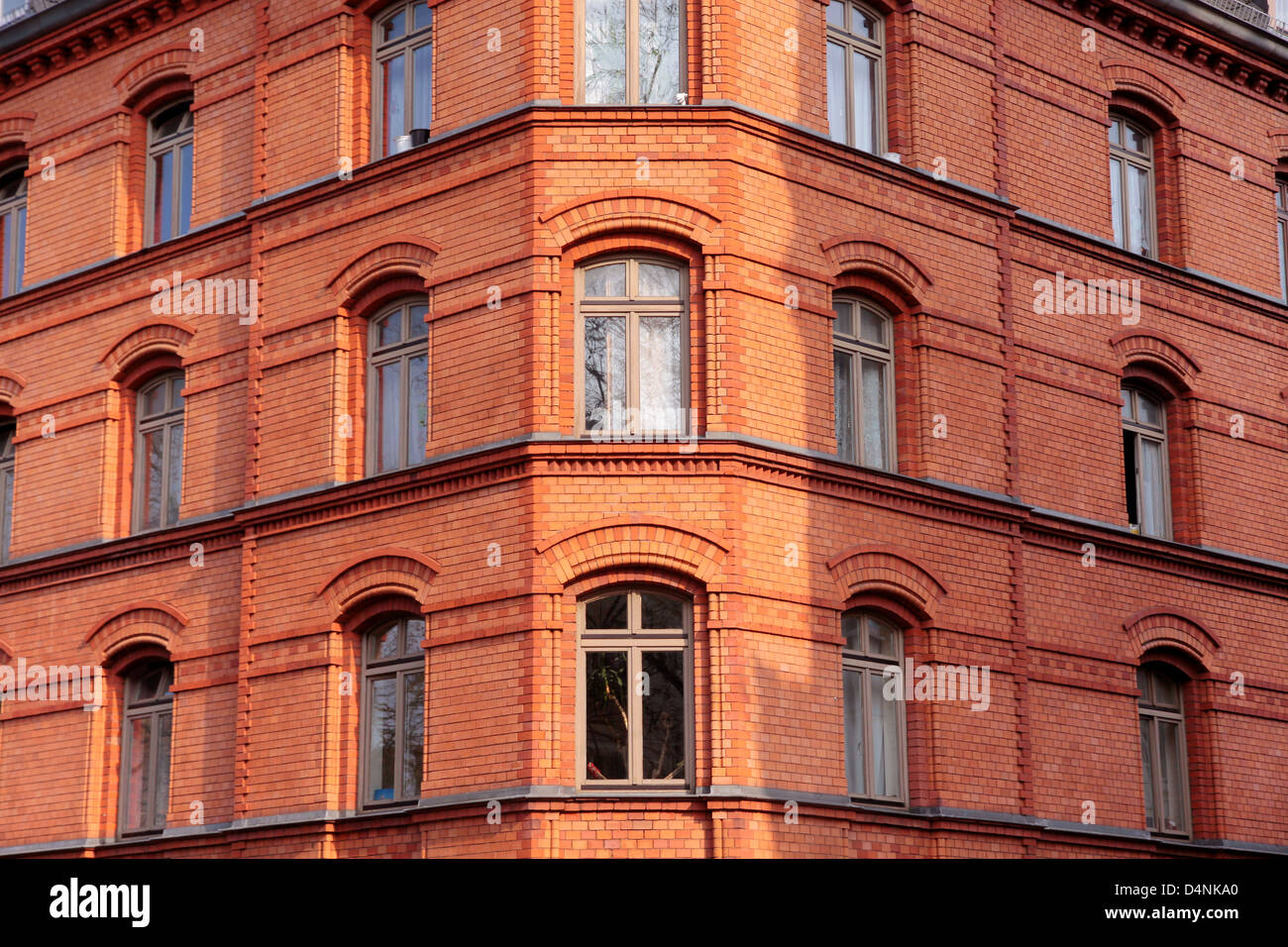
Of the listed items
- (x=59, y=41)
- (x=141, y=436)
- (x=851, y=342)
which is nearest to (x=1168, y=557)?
(x=851, y=342)

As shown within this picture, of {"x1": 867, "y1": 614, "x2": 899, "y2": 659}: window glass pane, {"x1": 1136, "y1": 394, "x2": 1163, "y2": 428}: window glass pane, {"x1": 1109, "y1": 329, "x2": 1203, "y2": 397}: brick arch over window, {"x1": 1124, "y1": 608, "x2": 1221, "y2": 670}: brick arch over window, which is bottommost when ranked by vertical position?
{"x1": 867, "y1": 614, "x2": 899, "y2": 659}: window glass pane

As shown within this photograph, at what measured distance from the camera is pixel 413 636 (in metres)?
20.3

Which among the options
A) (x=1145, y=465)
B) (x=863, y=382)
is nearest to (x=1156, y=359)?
(x=1145, y=465)

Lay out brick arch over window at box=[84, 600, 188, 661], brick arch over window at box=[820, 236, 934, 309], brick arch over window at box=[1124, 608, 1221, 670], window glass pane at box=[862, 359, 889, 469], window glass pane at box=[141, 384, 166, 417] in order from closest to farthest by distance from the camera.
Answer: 1. brick arch over window at box=[820, 236, 934, 309]
2. window glass pane at box=[862, 359, 889, 469]
3. brick arch over window at box=[84, 600, 188, 661]
4. brick arch over window at box=[1124, 608, 1221, 670]
5. window glass pane at box=[141, 384, 166, 417]

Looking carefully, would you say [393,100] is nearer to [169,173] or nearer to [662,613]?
[169,173]

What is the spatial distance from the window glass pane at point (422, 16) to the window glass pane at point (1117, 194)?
341 inches

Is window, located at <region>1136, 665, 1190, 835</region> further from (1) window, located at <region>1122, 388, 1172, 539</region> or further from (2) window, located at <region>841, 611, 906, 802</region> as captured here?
(2) window, located at <region>841, 611, 906, 802</region>

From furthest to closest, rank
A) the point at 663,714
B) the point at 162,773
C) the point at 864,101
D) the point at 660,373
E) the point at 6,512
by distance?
the point at 6,512
the point at 162,773
the point at 864,101
the point at 660,373
the point at 663,714

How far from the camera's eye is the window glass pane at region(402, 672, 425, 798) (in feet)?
65.6

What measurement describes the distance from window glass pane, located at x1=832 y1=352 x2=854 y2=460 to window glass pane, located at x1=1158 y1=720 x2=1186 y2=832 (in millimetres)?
5750

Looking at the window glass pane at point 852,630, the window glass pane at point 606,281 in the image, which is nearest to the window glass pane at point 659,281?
the window glass pane at point 606,281

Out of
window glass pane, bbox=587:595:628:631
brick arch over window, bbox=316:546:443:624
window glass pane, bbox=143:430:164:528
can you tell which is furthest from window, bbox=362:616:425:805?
window glass pane, bbox=143:430:164:528

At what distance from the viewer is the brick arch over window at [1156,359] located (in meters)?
23.8

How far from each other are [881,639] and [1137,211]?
7.61 meters
